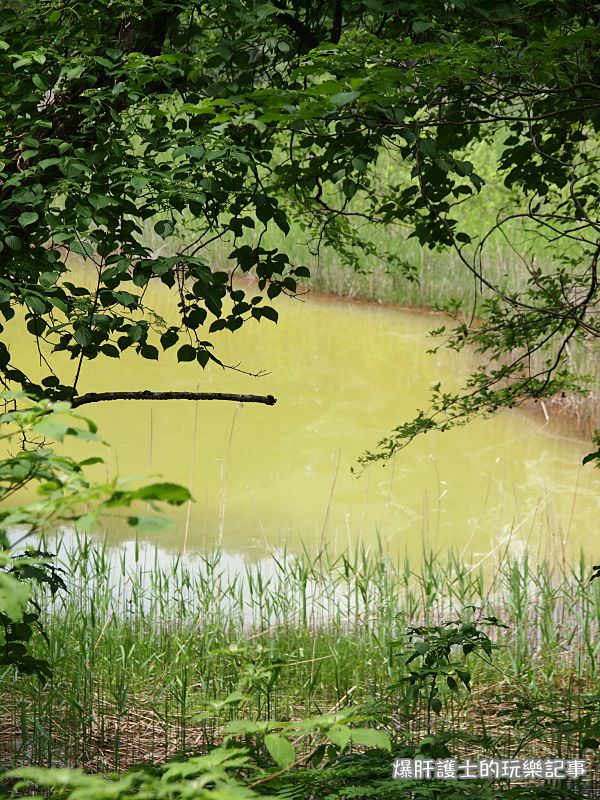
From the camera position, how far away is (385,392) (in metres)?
8.05

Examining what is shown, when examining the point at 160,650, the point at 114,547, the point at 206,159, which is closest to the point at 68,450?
the point at 114,547

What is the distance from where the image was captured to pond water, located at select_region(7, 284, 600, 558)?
514 centimetres

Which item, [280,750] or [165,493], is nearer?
[165,493]

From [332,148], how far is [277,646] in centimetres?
167

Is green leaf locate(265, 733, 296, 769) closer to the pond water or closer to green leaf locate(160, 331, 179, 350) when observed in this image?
green leaf locate(160, 331, 179, 350)

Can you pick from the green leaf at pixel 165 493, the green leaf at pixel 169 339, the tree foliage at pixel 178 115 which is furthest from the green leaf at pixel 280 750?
the green leaf at pixel 169 339

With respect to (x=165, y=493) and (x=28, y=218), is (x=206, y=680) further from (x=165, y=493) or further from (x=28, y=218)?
(x=165, y=493)

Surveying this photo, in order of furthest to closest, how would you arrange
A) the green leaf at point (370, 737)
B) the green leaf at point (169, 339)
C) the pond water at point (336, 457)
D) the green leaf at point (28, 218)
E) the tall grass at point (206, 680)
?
the pond water at point (336, 457)
the tall grass at point (206, 680)
the green leaf at point (169, 339)
the green leaf at point (28, 218)
the green leaf at point (370, 737)

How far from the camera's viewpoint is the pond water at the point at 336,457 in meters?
5.14

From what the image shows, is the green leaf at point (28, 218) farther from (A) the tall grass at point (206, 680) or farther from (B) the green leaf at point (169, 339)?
(A) the tall grass at point (206, 680)

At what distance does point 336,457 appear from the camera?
6.43 m

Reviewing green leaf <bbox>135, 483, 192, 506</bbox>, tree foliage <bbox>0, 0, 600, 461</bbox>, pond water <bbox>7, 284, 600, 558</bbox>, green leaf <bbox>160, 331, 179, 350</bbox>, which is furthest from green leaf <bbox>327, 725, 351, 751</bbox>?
pond water <bbox>7, 284, 600, 558</bbox>

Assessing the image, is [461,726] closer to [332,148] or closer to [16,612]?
[332,148]

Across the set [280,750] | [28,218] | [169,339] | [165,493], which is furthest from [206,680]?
[165,493]
